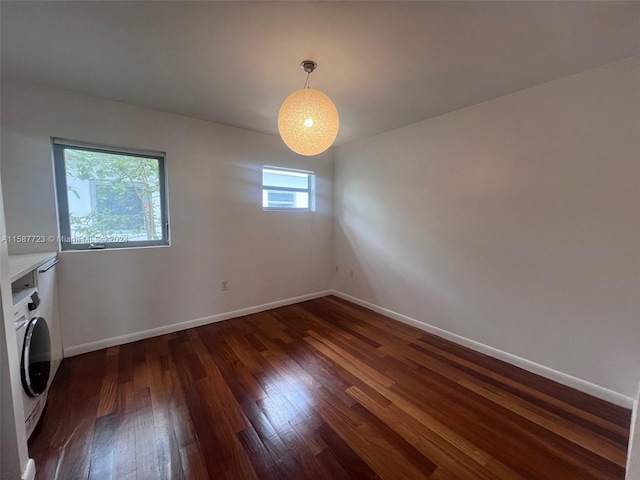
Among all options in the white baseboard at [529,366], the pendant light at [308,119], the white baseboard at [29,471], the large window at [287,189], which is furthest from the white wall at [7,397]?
the white baseboard at [529,366]

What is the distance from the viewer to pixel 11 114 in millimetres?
1960

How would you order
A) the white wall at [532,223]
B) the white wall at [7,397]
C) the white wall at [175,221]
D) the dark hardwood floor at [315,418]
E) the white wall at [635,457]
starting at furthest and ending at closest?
the white wall at [175,221] → the white wall at [532,223] → the dark hardwood floor at [315,418] → the white wall at [7,397] → the white wall at [635,457]

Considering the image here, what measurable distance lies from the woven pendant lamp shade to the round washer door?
1946 mm

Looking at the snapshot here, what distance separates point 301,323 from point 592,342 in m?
2.59

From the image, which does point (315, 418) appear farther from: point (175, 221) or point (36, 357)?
point (175, 221)

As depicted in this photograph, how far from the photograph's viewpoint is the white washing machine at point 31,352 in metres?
1.32

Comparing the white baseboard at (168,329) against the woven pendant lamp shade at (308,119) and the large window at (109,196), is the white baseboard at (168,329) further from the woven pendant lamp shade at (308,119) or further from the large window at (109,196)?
the woven pendant lamp shade at (308,119)

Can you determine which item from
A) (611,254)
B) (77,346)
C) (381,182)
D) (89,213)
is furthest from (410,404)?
(89,213)

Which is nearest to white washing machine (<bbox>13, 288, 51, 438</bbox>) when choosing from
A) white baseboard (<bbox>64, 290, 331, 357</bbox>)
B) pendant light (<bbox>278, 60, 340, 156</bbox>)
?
white baseboard (<bbox>64, 290, 331, 357</bbox>)

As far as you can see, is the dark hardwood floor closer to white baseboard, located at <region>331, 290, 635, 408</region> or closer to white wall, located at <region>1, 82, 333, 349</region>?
white baseboard, located at <region>331, 290, 635, 408</region>

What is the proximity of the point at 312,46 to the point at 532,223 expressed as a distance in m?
2.22

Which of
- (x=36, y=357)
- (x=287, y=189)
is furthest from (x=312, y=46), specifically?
(x=36, y=357)

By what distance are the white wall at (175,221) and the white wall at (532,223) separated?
4.99ft

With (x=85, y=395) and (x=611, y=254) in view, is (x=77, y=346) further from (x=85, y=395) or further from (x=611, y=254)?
(x=611, y=254)
